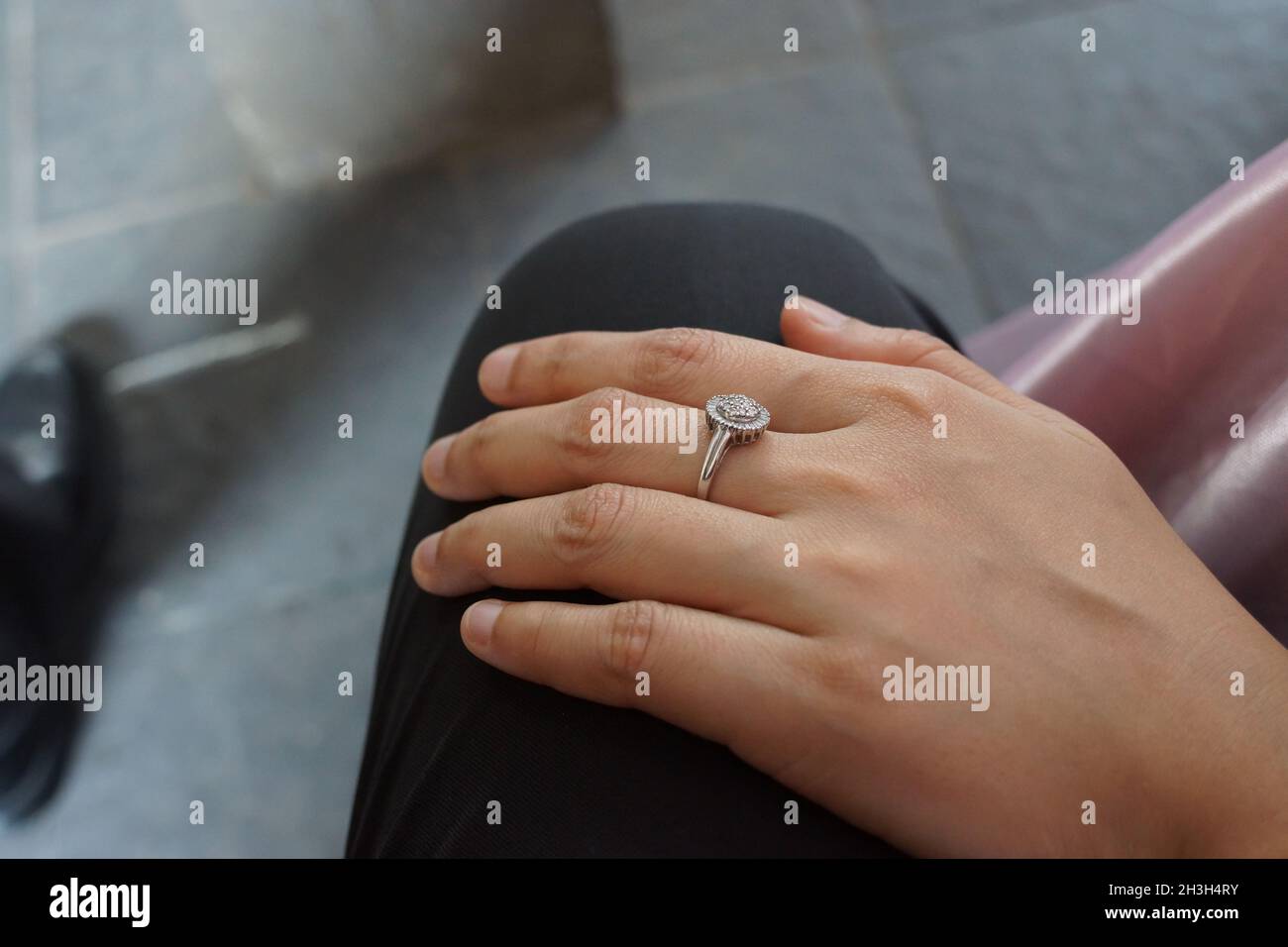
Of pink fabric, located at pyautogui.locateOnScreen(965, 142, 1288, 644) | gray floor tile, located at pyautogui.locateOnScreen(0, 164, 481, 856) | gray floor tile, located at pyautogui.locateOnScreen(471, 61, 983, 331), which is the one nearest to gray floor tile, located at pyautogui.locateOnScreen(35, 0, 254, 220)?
gray floor tile, located at pyautogui.locateOnScreen(0, 164, 481, 856)

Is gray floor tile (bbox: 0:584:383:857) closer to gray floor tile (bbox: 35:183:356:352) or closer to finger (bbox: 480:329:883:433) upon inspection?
gray floor tile (bbox: 35:183:356:352)

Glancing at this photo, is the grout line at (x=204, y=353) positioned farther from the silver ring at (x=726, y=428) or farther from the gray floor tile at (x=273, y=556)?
the silver ring at (x=726, y=428)

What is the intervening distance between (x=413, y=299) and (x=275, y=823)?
75cm

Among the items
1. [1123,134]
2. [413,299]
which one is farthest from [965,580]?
[1123,134]

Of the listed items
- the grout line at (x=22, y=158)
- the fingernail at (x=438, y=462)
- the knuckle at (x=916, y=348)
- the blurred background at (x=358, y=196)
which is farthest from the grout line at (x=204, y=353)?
the knuckle at (x=916, y=348)

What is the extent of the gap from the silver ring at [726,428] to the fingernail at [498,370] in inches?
6.5

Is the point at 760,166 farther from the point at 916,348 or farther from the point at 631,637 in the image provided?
the point at 631,637

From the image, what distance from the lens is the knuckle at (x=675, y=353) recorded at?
0.59 metres

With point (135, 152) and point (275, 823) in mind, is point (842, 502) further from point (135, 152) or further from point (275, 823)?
point (135, 152)

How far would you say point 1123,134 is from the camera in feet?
4.53

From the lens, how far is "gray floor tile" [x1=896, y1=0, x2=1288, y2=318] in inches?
52.0

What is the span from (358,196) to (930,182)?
2.98 ft

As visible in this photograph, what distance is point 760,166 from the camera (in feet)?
4.66

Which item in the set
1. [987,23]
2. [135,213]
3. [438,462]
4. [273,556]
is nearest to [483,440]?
[438,462]
